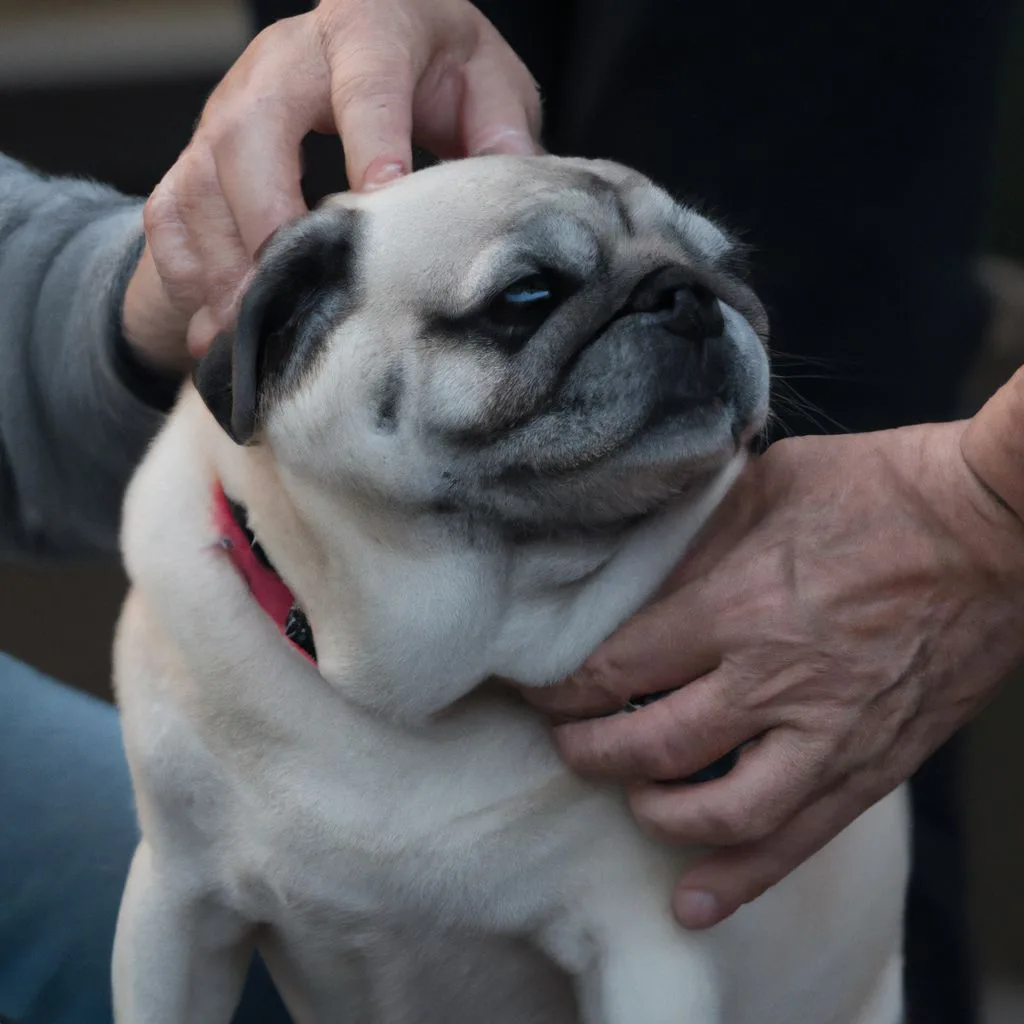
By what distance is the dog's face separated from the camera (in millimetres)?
729

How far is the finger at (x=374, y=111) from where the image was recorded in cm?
83

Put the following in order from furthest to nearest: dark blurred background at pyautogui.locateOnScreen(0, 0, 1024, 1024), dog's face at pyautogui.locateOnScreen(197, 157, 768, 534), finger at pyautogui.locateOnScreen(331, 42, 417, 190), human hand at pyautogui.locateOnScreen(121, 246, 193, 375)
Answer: dark blurred background at pyautogui.locateOnScreen(0, 0, 1024, 1024), human hand at pyautogui.locateOnScreen(121, 246, 193, 375), finger at pyautogui.locateOnScreen(331, 42, 417, 190), dog's face at pyautogui.locateOnScreen(197, 157, 768, 534)

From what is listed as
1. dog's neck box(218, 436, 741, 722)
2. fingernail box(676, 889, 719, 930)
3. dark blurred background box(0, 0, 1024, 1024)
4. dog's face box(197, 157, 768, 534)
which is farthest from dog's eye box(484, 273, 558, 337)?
dark blurred background box(0, 0, 1024, 1024)

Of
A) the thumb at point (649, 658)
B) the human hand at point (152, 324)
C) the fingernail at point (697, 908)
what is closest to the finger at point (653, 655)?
the thumb at point (649, 658)

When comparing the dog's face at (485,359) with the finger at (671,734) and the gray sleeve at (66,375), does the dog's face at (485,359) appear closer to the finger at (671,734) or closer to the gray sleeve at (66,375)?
the finger at (671,734)

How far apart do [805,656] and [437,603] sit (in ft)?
0.64

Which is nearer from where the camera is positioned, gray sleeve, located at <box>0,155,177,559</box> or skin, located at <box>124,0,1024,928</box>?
skin, located at <box>124,0,1024,928</box>

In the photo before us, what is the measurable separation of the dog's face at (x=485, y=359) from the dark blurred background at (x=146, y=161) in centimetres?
53

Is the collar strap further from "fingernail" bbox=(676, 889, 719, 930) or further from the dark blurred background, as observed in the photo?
the dark blurred background

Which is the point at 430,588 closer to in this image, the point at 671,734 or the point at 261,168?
the point at 671,734

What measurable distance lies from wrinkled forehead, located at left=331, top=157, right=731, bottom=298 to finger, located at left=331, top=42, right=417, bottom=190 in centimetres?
3

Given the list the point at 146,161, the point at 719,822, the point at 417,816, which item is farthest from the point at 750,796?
the point at 146,161

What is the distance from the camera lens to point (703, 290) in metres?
0.76

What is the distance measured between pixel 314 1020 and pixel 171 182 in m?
0.53
